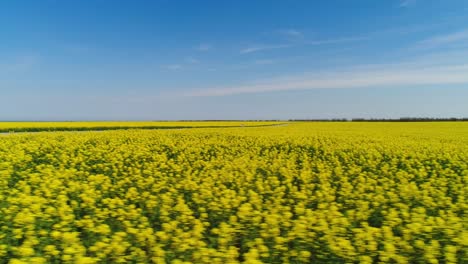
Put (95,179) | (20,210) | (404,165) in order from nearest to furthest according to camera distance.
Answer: (20,210) < (95,179) < (404,165)

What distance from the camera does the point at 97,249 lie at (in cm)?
364

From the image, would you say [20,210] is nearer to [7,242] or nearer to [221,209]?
[7,242]

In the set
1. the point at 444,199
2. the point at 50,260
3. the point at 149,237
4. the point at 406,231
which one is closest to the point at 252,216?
the point at 149,237

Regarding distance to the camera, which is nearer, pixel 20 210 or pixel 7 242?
pixel 7 242

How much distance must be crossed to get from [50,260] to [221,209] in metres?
2.55

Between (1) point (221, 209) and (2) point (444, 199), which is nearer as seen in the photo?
(1) point (221, 209)

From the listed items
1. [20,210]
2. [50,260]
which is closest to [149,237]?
[50,260]

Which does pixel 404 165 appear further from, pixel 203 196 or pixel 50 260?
pixel 50 260

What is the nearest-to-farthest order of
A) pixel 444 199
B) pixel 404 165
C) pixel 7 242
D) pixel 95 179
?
pixel 7 242, pixel 444 199, pixel 95 179, pixel 404 165

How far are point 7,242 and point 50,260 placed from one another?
1109 mm

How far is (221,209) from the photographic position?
5.64m

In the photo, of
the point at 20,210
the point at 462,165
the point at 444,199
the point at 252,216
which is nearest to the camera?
the point at 252,216

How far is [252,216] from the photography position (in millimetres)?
5074

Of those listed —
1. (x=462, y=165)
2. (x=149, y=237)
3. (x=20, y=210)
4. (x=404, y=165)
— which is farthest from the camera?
(x=404, y=165)
